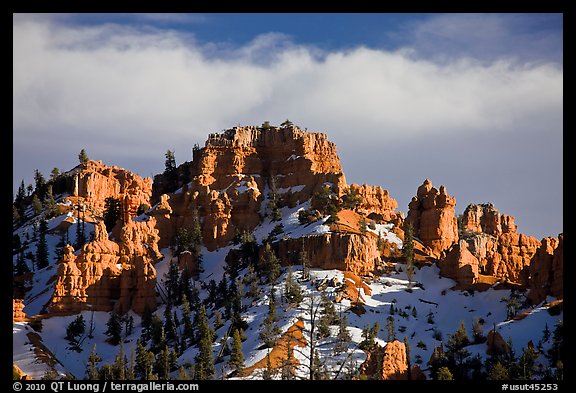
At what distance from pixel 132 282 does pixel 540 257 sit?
47987 mm

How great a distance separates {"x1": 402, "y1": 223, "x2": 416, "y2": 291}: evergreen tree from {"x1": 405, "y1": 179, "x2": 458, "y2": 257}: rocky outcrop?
183 inches

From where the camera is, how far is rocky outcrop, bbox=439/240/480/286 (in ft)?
369

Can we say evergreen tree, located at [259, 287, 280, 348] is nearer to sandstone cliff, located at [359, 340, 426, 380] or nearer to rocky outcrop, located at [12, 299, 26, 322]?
sandstone cliff, located at [359, 340, 426, 380]

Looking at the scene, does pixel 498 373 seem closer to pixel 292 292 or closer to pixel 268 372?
pixel 268 372

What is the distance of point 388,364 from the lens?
80250 millimetres

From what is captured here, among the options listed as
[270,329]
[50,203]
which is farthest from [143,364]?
[50,203]

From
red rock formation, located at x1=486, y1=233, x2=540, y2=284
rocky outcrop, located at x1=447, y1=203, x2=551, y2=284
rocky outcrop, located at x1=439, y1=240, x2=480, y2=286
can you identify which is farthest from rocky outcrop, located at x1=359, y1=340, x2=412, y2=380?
red rock formation, located at x1=486, y1=233, x2=540, y2=284

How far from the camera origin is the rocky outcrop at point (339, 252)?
4500 inches

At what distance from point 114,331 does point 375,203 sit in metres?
40.0

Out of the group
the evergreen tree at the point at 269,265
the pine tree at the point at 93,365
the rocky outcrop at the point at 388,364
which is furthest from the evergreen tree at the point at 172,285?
the rocky outcrop at the point at 388,364

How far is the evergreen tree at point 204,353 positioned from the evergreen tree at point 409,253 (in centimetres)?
2439
